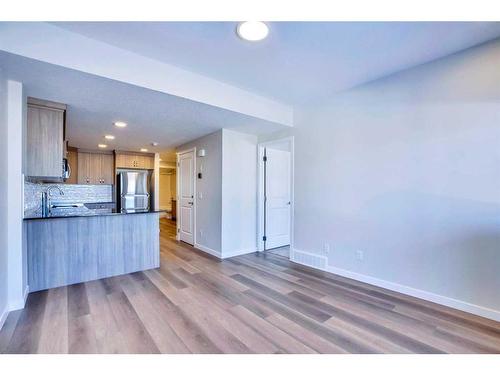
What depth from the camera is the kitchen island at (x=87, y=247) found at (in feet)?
8.97

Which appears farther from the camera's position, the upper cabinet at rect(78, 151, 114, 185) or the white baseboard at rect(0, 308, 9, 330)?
the upper cabinet at rect(78, 151, 114, 185)

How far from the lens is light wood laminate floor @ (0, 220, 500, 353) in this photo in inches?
68.0

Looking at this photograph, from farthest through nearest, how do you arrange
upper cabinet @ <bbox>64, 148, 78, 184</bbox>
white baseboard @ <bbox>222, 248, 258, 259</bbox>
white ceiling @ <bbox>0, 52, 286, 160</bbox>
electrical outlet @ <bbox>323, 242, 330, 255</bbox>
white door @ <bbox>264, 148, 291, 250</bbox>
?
upper cabinet @ <bbox>64, 148, 78, 184</bbox>
white door @ <bbox>264, 148, 291, 250</bbox>
white baseboard @ <bbox>222, 248, 258, 259</bbox>
electrical outlet @ <bbox>323, 242, 330, 255</bbox>
white ceiling @ <bbox>0, 52, 286, 160</bbox>

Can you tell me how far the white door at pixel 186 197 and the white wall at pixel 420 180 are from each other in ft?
8.61

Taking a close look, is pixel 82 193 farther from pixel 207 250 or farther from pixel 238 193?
pixel 238 193

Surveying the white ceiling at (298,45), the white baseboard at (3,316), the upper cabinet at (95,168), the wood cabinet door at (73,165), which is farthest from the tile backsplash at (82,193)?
the white ceiling at (298,45)

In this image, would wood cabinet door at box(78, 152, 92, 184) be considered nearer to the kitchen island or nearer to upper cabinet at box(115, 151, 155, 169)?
upper cabinet at box(115, 151, 155, 169)

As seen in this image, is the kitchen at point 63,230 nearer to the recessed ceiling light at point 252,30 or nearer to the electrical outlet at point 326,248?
the recessed ceiling light at point 252,30

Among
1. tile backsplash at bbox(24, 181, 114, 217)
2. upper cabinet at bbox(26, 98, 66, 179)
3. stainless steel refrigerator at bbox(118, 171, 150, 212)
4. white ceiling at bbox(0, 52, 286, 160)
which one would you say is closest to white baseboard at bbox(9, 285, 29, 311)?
upper cabinet at bbox(26, 98, 66, 179)

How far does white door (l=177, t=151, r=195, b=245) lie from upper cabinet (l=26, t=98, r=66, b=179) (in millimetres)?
2390

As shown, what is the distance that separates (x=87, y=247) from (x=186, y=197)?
229 cm

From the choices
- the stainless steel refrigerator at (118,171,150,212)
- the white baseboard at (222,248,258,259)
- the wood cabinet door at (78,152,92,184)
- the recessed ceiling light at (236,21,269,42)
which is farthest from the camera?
the stainless steel refrigerator at (118,171,150,212)

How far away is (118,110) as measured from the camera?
3.00 metres

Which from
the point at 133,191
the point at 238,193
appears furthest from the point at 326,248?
the point at 133,191
